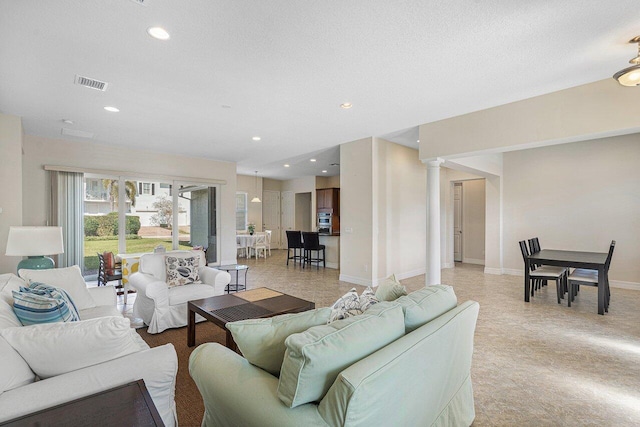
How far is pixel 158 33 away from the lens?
234 centimetres

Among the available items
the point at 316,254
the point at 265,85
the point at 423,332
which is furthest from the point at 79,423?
the point at 316,254

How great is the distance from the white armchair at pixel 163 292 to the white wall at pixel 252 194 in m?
7.01

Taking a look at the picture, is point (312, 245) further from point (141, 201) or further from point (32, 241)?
point (32, 241)

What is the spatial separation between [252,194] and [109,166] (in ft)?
17.5

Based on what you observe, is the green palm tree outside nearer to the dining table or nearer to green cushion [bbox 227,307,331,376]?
green cushion [bbox 227,307,331,376]

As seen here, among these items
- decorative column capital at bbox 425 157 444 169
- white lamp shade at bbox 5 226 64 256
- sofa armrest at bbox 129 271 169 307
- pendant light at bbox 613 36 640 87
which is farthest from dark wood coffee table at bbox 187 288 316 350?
pendant light at bbox 613 36 640 87

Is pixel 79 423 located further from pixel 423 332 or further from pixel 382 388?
pixel 423 332

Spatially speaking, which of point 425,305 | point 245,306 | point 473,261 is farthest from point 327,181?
point 425,305

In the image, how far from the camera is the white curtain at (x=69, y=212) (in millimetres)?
5504

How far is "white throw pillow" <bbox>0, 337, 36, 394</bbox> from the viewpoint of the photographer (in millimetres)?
1227

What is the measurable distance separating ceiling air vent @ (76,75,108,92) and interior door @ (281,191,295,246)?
8.68 meters

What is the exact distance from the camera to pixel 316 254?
8336 mm

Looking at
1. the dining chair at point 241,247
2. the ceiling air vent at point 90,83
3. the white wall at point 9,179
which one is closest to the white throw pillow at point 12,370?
the ceiling air vent at point 90,83

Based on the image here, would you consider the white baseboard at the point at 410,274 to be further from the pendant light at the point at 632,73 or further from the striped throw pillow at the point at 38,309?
the striped throw pillow at the point at 38,309
